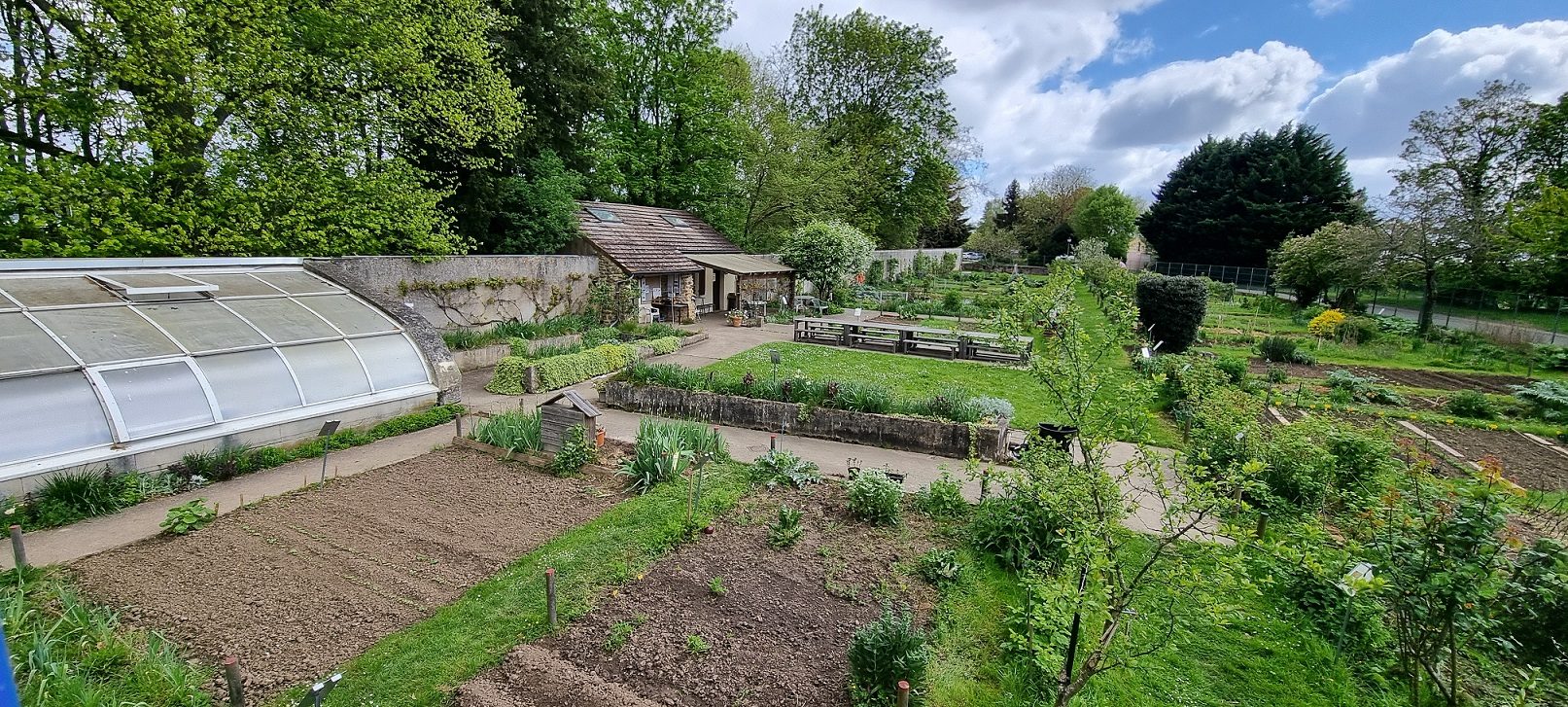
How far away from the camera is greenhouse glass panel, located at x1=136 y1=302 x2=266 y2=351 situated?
7.96 m

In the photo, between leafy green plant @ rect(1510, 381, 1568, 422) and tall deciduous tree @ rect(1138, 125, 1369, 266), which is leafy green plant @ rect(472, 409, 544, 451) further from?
tall deciduous tree @ rect(1138, 125, 1369, 266)

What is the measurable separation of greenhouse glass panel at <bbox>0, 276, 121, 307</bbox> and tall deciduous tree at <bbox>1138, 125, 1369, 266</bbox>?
55.6 m

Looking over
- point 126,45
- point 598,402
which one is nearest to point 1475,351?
point 598,402

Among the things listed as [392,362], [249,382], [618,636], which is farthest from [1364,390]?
[249,382]

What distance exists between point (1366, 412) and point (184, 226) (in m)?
23.4

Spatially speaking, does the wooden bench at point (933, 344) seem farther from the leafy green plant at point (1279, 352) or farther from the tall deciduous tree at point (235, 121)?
the tall deciduous tree at point (235, 121)

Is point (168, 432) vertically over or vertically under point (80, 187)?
under

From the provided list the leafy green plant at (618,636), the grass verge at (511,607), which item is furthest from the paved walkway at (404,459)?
the leafy green plant at (618,636)

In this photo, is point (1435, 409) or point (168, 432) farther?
point (1435, 409)

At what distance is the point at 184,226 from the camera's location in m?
11.4

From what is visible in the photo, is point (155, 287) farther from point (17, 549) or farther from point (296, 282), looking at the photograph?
Answer: point (17, 549)

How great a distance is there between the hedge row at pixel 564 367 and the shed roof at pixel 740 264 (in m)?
7.57

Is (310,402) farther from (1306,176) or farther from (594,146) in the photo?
(1306,176)

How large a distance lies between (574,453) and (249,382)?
15.1 feet
